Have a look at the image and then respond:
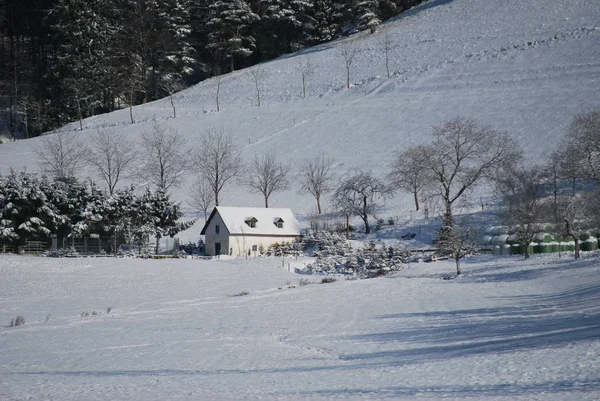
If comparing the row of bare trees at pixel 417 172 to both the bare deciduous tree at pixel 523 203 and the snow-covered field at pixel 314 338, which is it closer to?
the bare deciduous tree at pixel 523 203

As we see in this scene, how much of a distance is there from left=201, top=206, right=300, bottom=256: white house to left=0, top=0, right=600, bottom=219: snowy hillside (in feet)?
24.7

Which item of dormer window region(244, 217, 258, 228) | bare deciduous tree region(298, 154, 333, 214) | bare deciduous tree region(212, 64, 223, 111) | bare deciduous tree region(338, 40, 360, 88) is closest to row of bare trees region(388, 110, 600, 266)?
bare deciduous tree region(298, 154, 333, 214)

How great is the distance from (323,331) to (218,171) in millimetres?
50477

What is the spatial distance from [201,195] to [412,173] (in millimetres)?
21344

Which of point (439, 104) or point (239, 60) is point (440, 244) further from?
point (239, 60)

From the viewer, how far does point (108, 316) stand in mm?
27516

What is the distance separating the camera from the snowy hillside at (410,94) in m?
69.9

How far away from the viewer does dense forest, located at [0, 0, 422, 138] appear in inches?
3674

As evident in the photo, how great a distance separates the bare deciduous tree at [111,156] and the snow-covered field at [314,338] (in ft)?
111

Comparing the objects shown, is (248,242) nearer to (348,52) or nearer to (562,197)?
(562,197)

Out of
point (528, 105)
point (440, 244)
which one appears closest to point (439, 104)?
point (528, 105)

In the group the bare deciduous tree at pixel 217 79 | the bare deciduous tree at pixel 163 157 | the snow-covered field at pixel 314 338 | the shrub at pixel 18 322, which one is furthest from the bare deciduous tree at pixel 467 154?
the bare deciduous tree at pixel 217 79

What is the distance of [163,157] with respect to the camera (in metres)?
72.6

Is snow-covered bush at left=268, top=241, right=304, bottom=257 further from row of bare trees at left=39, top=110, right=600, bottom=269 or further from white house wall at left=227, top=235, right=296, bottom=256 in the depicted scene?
row of bare trees at left=39, top=110, right=600, bottom=269
